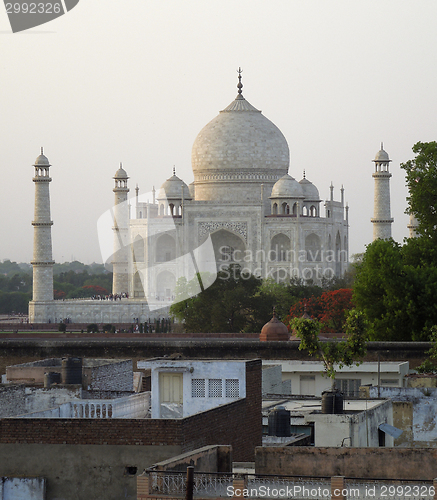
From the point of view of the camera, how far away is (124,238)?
45000 mm

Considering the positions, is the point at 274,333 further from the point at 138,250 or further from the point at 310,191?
the point at 310,191

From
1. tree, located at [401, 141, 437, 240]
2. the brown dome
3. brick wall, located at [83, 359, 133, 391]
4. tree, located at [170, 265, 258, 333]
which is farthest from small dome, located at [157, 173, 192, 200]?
brick wall, located at [83, 359, 133, 391]

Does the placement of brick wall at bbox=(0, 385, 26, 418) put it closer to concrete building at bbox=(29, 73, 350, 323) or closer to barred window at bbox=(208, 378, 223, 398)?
barred window at bbox=(208, 378, 223, 398)

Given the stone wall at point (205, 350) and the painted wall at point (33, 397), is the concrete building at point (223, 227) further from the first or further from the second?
the painted wall at point (33, 397)

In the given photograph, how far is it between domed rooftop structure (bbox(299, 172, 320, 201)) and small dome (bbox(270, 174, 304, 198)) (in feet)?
5.44

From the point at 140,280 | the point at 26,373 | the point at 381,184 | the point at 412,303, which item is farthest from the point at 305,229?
the point at 26,373

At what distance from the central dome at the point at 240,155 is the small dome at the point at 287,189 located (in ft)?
5.92

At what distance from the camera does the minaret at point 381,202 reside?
140 ft

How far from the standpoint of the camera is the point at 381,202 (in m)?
42.7

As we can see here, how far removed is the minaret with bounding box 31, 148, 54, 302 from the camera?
4169 centimetres

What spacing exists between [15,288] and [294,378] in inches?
2482

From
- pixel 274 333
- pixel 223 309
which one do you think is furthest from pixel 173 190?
pixel 274 333

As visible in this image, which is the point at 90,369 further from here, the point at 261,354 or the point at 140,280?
the point at 140,280

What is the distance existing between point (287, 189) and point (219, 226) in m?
3.15
